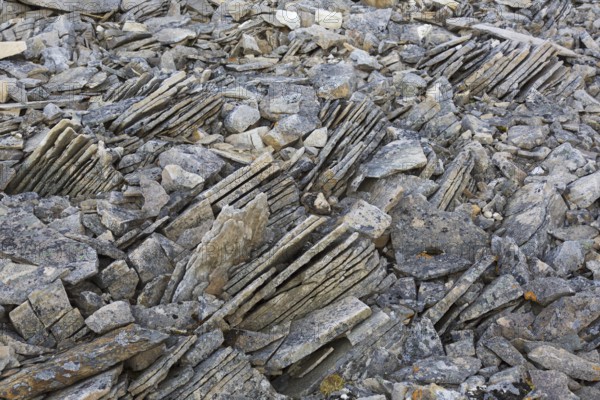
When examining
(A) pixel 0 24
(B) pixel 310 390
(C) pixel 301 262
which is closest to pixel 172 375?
(B) pixel 310 390

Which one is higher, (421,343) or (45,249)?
(45,249)

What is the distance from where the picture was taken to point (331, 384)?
410 inches

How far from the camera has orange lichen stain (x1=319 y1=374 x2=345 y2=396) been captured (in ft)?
33.8

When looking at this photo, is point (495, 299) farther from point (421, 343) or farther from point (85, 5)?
point (85, 5)

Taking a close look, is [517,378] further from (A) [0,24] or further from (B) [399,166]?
(A) [0,24]

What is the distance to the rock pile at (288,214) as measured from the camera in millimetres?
10031

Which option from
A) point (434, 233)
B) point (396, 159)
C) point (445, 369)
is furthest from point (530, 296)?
point (396, 159)

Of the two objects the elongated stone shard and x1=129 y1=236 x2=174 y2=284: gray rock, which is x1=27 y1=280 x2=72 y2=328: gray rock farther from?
x1=129 y1=236 x2=174 y2=284: gray rock

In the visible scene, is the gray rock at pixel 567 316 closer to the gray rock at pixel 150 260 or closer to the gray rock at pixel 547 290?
the gray rock at pixel 547 290

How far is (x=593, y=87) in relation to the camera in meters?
20.3

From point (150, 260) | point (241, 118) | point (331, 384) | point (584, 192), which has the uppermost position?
point (584, 192)

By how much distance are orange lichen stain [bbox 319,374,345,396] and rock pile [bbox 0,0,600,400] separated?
0.04 m

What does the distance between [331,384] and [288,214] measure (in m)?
3.98

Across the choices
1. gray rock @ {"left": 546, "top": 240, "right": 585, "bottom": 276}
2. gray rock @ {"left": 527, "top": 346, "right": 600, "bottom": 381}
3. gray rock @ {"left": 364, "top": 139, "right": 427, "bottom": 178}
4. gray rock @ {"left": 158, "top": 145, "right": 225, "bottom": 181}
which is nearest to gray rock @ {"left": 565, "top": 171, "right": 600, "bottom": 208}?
gray rock @ {"left": 546, "top": 240, "right": 585, "bottom": 276}
